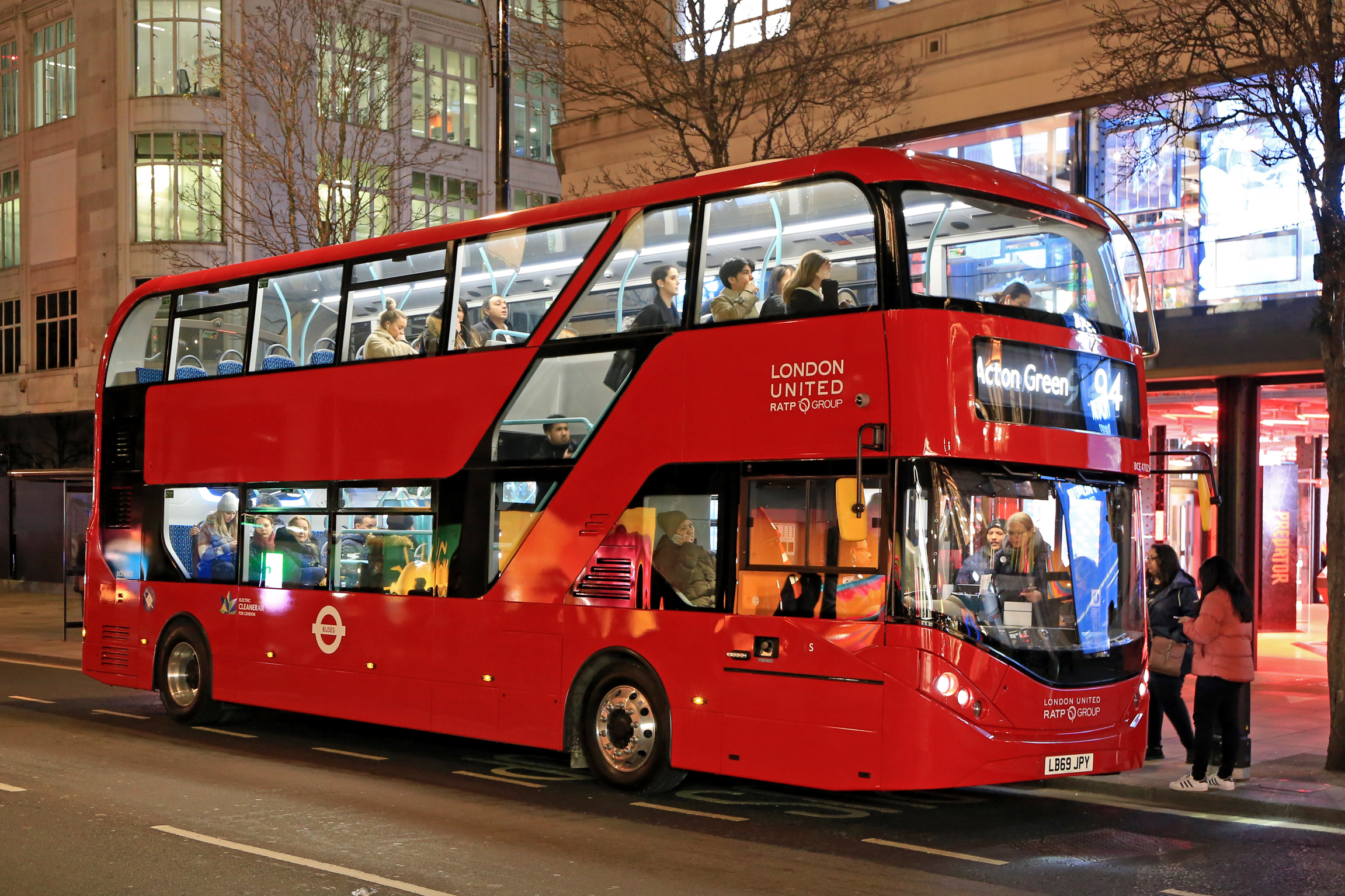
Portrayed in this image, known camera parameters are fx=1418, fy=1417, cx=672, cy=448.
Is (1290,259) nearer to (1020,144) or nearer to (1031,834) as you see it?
(1020,144)

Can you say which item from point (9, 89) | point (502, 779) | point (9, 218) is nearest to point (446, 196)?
point (9, 218)

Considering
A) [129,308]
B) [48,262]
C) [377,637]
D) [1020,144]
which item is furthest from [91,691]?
[48,262]

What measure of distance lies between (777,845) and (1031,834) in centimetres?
177

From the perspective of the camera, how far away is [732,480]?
989cm

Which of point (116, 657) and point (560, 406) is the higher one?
point (560, 406)

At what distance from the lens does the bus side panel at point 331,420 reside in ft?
38.9

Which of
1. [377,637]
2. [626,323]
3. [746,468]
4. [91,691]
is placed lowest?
[91,691]

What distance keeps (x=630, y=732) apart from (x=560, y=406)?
257cm

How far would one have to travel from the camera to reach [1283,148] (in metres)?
12.5

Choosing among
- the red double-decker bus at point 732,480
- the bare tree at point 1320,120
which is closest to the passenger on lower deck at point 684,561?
the red double-decker bus at point 732,480

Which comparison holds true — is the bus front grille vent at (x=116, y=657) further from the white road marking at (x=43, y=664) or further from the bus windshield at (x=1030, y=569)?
the bus windshield at (x=1030, y=569)

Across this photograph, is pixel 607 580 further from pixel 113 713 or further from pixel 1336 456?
pixel 113 713

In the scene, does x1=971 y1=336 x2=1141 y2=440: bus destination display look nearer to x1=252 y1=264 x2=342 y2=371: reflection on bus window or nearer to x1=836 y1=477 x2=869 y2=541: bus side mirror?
x1=836 y1=477 x2=869 y2=541: bus side mirror

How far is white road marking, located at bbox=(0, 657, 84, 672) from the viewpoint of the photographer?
2014 centimetres
